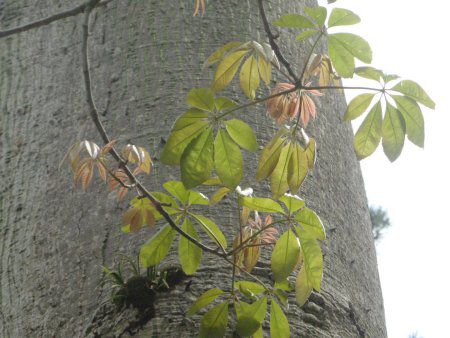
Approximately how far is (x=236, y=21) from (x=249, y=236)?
45 cm

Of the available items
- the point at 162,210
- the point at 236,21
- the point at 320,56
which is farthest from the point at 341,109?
the point at 162,210

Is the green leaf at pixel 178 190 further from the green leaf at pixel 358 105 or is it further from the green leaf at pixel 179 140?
the green leaf at pixel 358 105

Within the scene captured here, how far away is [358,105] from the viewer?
0.95 m

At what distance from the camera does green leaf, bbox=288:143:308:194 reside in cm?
93

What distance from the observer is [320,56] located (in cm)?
99

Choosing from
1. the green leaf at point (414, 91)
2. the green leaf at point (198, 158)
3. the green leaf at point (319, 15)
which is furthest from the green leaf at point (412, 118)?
the green leaf at point (198, 158)

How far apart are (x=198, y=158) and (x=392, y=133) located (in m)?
0.23

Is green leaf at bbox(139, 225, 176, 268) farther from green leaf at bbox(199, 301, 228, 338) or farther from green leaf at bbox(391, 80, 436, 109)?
green leaf at bbox(391, 80, 436, 109)

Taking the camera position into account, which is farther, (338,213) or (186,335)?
(338,213)

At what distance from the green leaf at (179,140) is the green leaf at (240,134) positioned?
28mm

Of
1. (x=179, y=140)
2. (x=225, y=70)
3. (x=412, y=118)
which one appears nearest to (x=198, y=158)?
(x=179, y=140)

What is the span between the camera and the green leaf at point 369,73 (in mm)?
922

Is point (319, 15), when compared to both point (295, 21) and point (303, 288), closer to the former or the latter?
point (295, 21)

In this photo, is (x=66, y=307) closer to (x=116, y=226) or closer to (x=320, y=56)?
(x=116, y=226)
